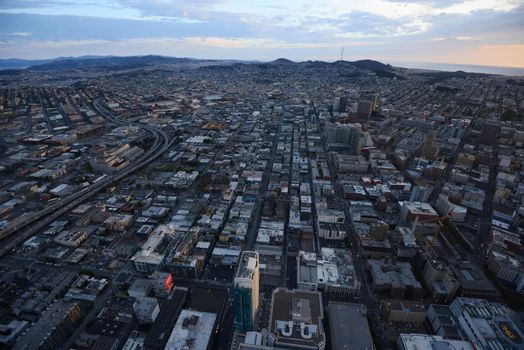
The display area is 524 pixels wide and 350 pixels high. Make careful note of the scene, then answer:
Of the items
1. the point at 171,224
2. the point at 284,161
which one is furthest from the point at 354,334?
the point at 284,161

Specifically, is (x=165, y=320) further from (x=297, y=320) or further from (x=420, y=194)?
(x=420, y=194)

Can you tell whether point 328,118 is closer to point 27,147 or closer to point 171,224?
point 171,224

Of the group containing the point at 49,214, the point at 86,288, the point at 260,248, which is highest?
the point at 260,248

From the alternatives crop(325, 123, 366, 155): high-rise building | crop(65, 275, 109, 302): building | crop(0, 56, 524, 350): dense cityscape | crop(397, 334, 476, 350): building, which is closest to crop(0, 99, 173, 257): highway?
crop(0, 56, 524, 350): dense cityscape

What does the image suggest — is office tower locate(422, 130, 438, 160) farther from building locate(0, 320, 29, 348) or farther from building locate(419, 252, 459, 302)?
building locate(0, 320, 29, 348)

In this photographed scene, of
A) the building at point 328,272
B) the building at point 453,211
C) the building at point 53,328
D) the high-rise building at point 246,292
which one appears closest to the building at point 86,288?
the building at point 53,328

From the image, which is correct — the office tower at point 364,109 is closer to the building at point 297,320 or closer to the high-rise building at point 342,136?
the high-rise building at point 342,136

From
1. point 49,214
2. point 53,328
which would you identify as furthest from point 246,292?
point 49,214
